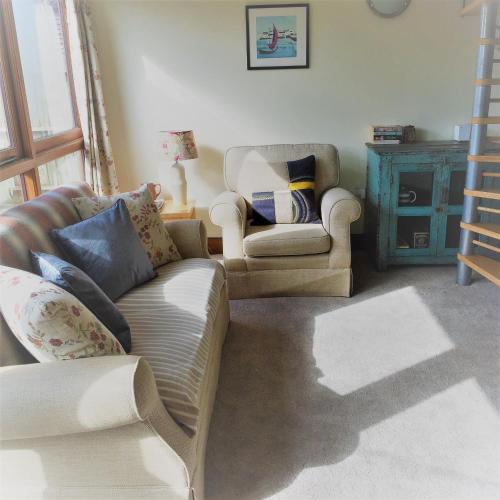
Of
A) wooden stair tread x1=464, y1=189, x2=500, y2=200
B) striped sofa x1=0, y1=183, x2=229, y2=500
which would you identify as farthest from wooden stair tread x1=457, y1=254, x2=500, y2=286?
striped sofa x1=0, y1=183, x2=229, y2=500

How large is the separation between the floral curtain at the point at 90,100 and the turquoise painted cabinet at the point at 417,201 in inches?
78.1

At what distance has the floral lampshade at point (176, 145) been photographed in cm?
353

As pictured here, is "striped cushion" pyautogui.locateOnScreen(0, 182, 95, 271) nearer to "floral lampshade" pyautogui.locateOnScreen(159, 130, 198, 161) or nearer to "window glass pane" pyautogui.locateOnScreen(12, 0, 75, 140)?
"window glass pane" pyautogui.locateOnScreen(12, 0, 75, 140)

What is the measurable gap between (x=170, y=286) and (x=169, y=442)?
998mm

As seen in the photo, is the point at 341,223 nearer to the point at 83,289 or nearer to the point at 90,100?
the point at 83,289

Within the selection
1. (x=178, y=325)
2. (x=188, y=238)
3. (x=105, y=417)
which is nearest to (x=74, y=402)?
(x=105, y=417)

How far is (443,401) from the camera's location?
7.15ft

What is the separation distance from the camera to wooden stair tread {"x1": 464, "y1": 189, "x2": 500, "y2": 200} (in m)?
3.07

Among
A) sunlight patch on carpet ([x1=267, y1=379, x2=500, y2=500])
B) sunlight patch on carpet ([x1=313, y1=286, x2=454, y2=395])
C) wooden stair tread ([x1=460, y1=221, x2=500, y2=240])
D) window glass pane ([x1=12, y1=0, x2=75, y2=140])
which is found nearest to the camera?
sunlight patch on carpet ([x1=267, y1=379, x2=500, y2=500])

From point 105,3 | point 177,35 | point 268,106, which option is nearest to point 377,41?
point 268,106

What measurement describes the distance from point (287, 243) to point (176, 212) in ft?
2.81

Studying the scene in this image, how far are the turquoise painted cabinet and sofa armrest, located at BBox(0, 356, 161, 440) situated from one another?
8.78ft

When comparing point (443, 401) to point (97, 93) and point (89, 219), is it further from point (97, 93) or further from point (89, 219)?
point (97, 93)

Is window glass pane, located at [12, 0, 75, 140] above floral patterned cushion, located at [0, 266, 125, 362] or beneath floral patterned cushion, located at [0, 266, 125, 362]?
above
